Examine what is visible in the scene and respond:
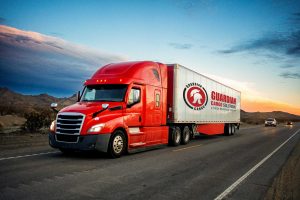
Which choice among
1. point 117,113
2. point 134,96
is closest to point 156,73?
point 134,96

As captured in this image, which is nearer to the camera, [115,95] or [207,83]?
[115,95]

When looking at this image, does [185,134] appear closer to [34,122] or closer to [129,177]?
[129,177]

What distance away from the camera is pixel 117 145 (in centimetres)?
1083

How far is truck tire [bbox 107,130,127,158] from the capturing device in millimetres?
10547

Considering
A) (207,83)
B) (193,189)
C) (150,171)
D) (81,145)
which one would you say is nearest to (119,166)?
(150,171)

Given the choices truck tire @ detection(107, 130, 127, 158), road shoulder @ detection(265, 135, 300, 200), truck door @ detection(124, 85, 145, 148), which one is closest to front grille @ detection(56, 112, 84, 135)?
truck tire @ detection(107, 130, 127, 158)

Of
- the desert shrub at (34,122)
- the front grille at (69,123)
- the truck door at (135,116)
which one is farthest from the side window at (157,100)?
the desert shrub at (34,122)

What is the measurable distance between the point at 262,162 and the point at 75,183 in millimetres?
7021

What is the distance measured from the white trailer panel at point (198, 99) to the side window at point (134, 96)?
12.4 feet

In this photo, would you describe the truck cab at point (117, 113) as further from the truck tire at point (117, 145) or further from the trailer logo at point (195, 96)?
the trailer logo at point (195, 96)

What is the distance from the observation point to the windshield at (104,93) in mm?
11391

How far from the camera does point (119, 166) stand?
9.04m

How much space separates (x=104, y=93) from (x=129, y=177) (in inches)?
188

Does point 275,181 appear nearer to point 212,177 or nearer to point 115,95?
point 212,177
